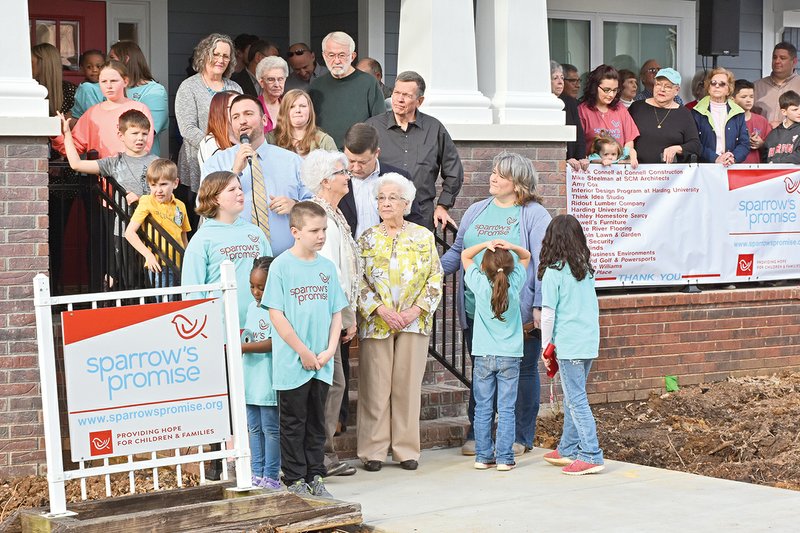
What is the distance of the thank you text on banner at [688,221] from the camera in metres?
10.6

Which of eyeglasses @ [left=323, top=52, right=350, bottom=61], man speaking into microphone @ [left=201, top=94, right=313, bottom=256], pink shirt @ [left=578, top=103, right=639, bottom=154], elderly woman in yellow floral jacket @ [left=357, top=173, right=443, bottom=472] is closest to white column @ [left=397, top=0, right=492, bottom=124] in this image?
eyeglasses @ [left=323, top=52, right=350, bottom=61]

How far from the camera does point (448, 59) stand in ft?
32.6

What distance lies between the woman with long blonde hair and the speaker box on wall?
275 inches

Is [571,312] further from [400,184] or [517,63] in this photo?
[517,63]

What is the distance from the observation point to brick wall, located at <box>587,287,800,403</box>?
34.8 feet

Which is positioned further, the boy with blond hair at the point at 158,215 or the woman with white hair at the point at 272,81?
the woman with white hair at the point at 272,81

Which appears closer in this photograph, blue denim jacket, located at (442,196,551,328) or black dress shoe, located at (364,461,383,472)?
black dress shoe, located at (364,461,383,472)

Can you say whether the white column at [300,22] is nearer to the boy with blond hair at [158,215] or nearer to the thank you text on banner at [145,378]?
the boy with blond hair at [158,215]

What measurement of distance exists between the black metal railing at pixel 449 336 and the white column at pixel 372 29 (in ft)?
9.31

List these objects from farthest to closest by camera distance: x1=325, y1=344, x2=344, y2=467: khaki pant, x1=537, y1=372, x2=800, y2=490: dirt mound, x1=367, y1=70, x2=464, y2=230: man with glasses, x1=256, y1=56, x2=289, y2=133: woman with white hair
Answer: x1=256, y1=56, x2=289, y2=133: woman with white hair → x1=367, y1=70, x2=464, y2=230: man with glasses → x1=537, y1=372, x2=800, y2=490: dirt mound → x1=325, y1=344, x2=344, y2=467: khaki pant

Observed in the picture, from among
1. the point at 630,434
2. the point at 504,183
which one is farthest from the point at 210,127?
the point at 630,434

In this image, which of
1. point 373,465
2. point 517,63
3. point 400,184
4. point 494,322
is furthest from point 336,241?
point 517,63

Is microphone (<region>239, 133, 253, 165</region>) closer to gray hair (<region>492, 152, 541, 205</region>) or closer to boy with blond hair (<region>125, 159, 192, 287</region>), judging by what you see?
boy with blond hair (<region>125, 159, 192, 287</region>)

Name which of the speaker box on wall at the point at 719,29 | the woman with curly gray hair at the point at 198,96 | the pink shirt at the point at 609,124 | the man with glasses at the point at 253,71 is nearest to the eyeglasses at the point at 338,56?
the woman with curly gray hair at the point at 198,96
